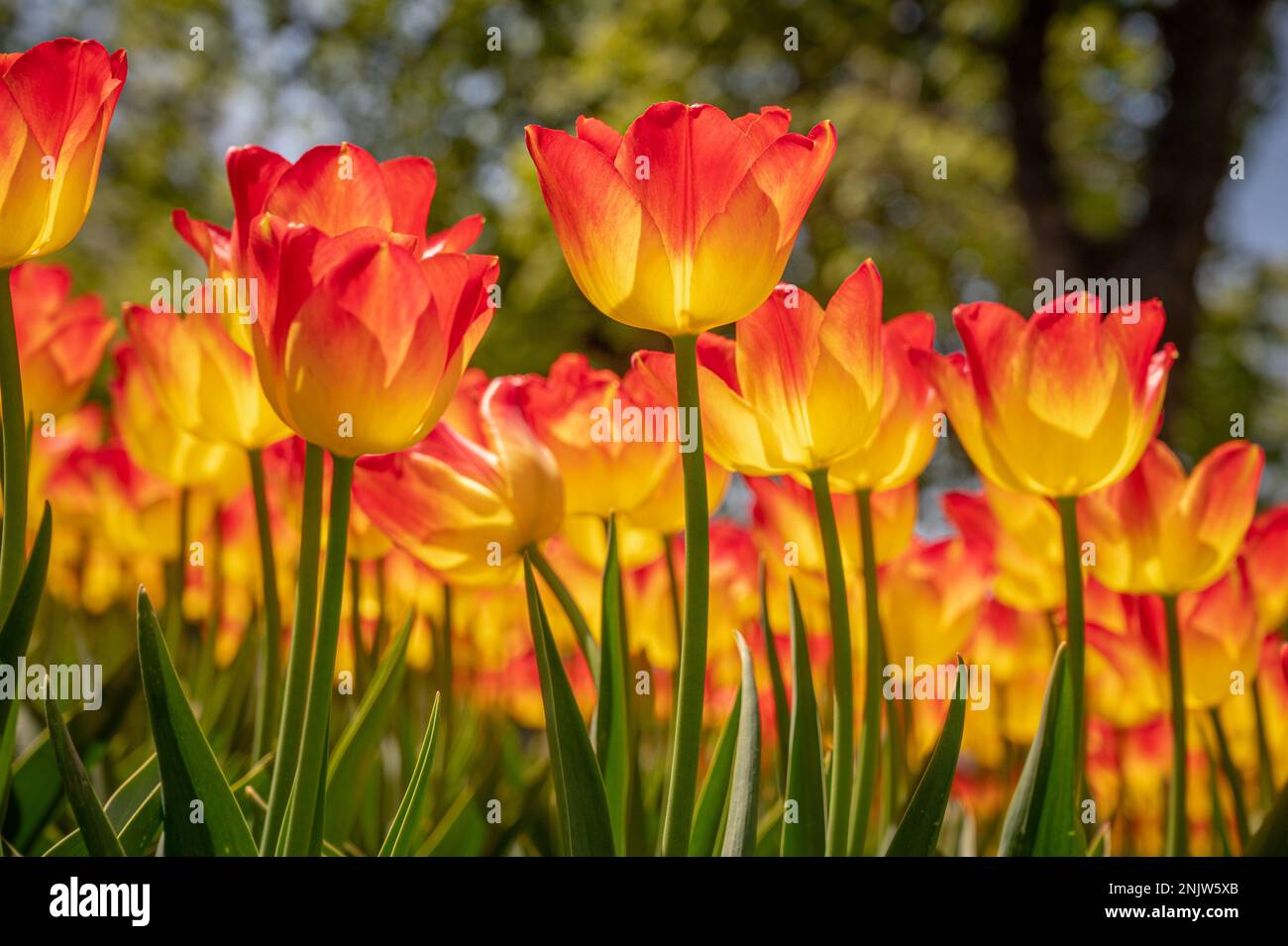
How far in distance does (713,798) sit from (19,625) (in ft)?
1.19

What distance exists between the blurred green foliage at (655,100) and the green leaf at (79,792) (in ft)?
26.0

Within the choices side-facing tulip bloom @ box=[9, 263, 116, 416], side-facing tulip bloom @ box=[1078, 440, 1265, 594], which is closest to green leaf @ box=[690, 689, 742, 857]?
side-facing tulip bloom @ box=[1078, 440, 1265, 594]

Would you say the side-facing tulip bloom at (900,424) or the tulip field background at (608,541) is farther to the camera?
the side-facing tulip bloom at (900,424)

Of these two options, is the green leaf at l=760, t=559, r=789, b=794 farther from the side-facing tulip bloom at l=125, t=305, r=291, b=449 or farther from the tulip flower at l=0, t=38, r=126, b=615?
the tulip flower at l=0, t=38, r=126, b=615

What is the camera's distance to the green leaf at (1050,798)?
0.58 metres

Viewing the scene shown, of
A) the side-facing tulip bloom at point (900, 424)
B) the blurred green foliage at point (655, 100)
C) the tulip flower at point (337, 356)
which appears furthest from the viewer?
the blurred green foliage at point (655, 100)

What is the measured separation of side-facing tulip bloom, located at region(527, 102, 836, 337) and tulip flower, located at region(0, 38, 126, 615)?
0.71 ft

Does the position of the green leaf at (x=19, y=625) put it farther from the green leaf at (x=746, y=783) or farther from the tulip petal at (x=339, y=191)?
the green leaf at (x=746, y=783)

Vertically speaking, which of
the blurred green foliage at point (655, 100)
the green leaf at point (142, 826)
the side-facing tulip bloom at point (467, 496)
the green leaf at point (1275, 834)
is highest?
the blurred green foliage at point (655, 100)

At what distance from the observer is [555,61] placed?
12773 millimetres

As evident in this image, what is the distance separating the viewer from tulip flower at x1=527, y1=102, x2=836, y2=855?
21.6 inches

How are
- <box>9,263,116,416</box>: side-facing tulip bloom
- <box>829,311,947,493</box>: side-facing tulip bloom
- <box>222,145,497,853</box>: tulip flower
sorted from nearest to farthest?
<box>222,145,497,853</box>: tulip flower → <box>829,311,947,493</box>: side-facing tulip bloom → <box>9,263,116,416</box>: side-facing tulip bloom

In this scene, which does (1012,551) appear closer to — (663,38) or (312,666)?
(312,666)

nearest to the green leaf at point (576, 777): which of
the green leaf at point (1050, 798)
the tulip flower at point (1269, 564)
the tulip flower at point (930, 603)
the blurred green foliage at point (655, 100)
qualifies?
the green leaf at point (1050, 798)
